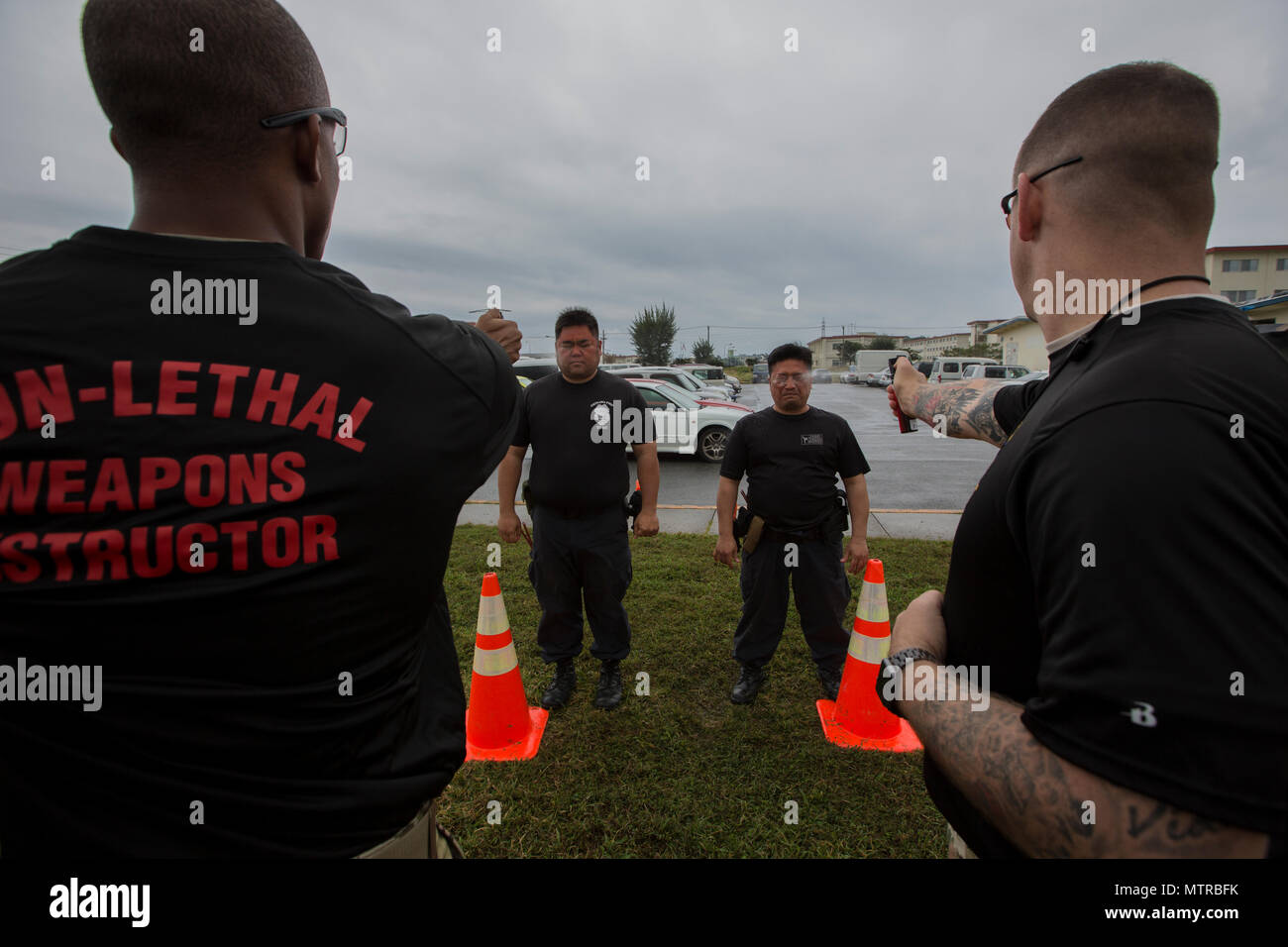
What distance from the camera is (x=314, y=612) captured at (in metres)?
0.91

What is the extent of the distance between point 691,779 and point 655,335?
5902 cm

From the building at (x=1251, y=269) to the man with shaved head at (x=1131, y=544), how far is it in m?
53.3

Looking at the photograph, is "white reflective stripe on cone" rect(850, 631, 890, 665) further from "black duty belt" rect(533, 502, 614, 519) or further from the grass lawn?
"black duty belt" rect(533, 502, 614, 519)

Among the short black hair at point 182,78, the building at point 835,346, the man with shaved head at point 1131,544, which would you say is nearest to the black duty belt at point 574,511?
the man with shaved head at point 1131,544

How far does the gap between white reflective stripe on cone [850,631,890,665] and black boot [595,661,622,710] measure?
4.74 ft

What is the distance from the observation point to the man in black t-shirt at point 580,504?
373cm

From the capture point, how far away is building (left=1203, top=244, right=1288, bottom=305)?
38.9 meters

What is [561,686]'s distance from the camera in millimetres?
3779

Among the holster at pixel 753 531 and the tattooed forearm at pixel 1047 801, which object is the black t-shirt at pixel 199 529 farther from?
the holster at pixel 753 531

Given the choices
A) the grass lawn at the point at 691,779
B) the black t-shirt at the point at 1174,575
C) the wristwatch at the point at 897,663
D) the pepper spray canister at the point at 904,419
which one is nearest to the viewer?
the black t-shirt at the point at 1174,575

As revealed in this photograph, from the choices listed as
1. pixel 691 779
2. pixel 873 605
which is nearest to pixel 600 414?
pixel 873 605

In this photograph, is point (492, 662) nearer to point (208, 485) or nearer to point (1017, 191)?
point (208, 485)

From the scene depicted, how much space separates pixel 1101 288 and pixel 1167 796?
0.80 meters
